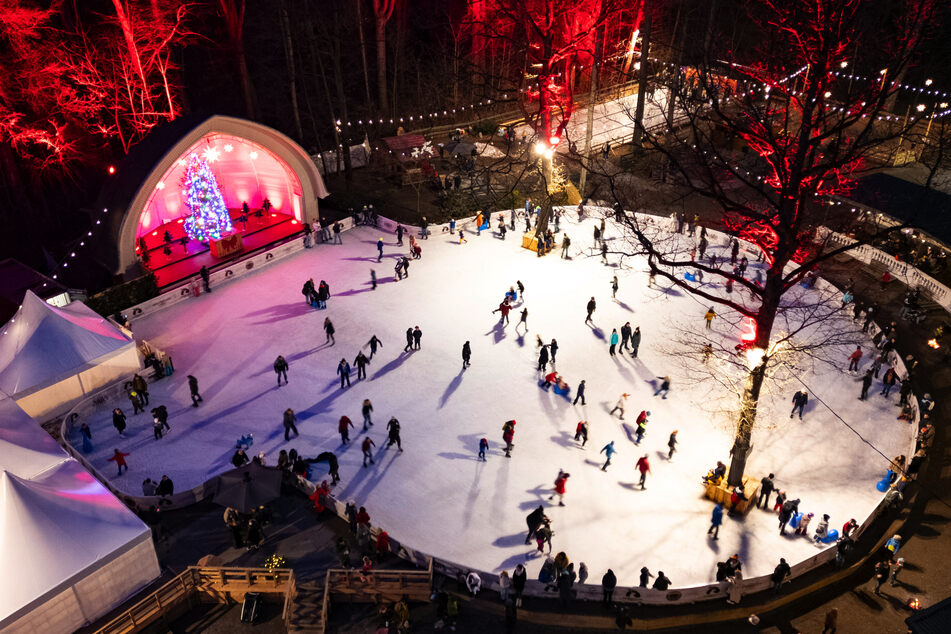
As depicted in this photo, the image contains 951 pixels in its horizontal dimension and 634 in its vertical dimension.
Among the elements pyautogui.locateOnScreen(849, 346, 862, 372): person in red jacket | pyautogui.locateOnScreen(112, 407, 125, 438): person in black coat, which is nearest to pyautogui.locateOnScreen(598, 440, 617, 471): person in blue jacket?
pyautogui.locateOnScreen(849, 346, 862, 372): person in red jacket

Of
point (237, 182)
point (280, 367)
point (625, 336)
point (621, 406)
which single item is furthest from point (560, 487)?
point (237, 182)

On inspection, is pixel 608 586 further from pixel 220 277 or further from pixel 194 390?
pixel 220 277

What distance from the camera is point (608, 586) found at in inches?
557

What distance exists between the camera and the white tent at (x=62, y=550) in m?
13.1

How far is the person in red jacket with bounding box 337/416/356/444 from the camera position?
18.6m

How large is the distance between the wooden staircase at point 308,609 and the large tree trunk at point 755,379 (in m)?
10.3

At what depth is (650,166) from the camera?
38.1 metres

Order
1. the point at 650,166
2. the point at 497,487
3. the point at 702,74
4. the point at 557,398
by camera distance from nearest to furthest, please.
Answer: the point at 702,74 < the point at 497,487 < the point at 557,398 < the point at 650,166

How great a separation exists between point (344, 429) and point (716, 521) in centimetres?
991

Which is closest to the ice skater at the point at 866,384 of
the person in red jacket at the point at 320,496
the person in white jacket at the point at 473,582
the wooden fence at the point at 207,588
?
the person in white jacket at the point at 473,582

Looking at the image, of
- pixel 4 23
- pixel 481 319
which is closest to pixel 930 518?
pixel 481 319

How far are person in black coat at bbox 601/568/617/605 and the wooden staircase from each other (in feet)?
19.1

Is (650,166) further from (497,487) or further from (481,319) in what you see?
(497,487)

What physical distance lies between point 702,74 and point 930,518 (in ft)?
41.2
